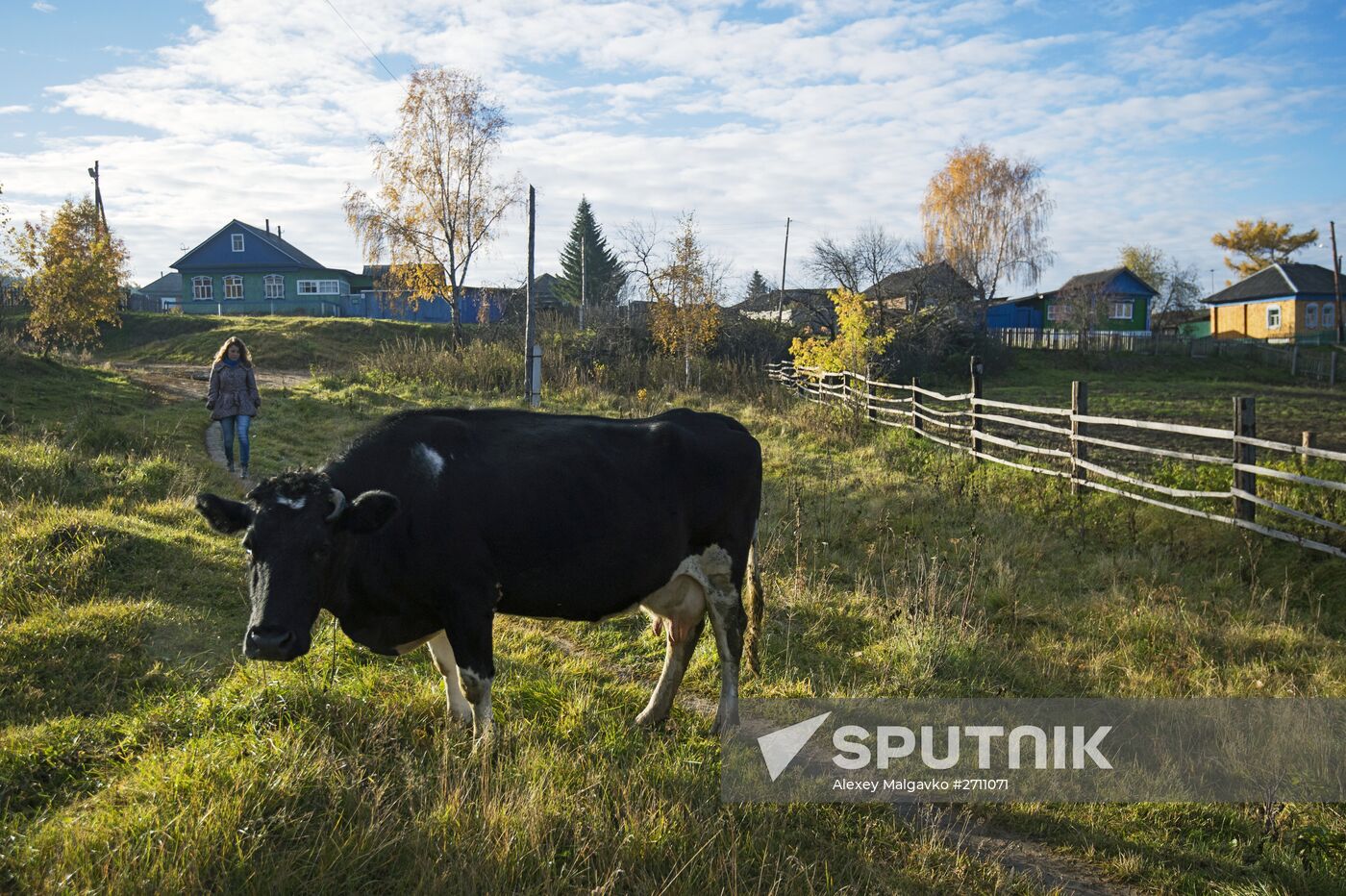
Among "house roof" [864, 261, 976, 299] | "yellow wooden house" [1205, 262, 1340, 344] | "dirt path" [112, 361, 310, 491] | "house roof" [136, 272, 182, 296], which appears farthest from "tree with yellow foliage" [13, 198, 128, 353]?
"house roof" [136, 272, 182, 296]

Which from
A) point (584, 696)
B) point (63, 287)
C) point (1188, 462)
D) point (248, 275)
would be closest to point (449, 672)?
point (584, 696)

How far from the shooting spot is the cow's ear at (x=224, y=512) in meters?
3.92

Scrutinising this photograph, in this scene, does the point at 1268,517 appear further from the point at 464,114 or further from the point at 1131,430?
the point at 464,114

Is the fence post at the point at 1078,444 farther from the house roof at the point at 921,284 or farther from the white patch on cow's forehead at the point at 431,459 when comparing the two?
the house roof at the point at 921,284

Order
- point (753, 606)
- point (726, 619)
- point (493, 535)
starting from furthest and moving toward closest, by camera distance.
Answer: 1. point (753, 606)
2. point (726, 619)
3. point (493, 535)

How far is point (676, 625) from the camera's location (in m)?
5.15

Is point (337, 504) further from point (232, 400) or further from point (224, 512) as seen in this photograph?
point (232, 400)

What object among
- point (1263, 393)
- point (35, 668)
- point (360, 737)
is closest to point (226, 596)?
point (35, 668)

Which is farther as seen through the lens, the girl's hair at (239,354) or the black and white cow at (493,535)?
the girl's hair at (239,354)

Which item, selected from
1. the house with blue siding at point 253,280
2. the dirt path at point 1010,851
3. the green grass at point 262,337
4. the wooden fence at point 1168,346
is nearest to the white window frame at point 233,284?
the house with blue siding at point 253,280

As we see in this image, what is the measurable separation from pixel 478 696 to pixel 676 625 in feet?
4.22

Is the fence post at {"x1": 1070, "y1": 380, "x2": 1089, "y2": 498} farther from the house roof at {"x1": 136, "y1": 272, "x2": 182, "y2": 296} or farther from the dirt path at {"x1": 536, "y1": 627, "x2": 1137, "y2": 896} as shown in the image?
the house roof at {"x1": 136, "y1": 272, "x2": 182, "y2": 296}

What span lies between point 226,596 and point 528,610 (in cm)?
341

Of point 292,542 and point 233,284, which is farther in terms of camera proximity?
point 233,284
